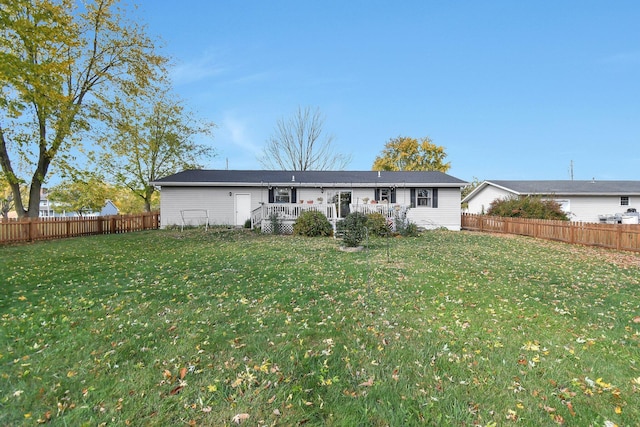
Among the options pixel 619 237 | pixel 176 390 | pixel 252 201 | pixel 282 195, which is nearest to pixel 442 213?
pixel 619 237

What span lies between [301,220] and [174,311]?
10.1 m

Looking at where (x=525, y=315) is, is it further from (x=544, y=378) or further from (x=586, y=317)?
(x=544, y=378)

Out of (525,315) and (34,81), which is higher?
(34,81)

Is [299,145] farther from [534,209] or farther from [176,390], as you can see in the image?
[176,390]

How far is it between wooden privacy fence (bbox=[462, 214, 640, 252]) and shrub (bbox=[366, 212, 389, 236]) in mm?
6912

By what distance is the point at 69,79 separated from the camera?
16172mm

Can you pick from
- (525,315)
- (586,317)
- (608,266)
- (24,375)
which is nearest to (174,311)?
(24,375)

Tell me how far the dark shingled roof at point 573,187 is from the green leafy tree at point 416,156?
14.0 meters

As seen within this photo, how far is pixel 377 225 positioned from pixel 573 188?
18.5 meters

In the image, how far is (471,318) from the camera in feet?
12.7

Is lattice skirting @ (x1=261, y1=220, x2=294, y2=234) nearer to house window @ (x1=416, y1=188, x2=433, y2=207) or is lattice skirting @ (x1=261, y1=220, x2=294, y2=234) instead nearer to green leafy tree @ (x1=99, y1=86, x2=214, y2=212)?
house window @ (x1=416, y1=188, x2=433, y2=207)

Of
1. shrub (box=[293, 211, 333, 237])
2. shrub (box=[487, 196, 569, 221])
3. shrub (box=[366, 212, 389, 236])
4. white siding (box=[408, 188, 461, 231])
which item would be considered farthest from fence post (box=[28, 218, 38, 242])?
shrub (box=[487, 196, 569, 221])

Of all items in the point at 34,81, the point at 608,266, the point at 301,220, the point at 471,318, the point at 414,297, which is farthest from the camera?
the point at 301,220

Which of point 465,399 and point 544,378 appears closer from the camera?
point 465,399
